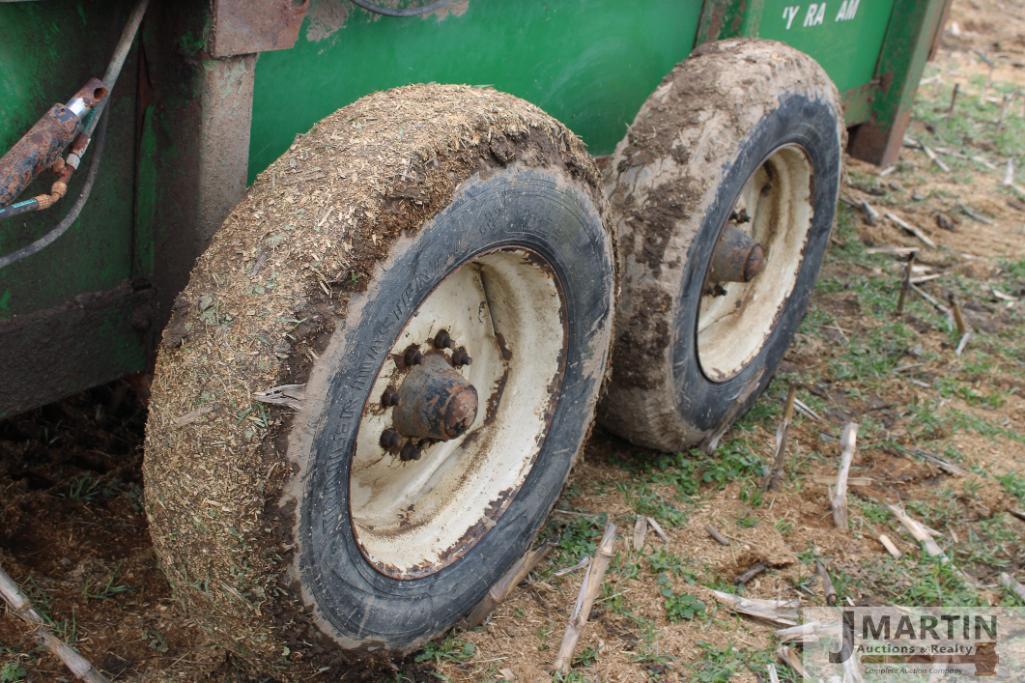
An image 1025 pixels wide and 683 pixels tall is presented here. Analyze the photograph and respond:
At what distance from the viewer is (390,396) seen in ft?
7.78

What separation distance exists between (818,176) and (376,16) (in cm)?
181

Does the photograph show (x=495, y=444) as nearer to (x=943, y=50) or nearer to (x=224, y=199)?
(x=224, y=199)

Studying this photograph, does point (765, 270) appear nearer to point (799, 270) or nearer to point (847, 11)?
point (799, 270)

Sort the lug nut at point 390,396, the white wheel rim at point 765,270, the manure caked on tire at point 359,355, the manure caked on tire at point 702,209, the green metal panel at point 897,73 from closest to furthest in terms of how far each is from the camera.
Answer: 1. the manure caked on tire at point 359,355
2. the lug nut at point 390,396
3. the manure caked on tire at point 702,209
4. the white wheel rim at point 765,270
5. the green metal panel at point 897,73

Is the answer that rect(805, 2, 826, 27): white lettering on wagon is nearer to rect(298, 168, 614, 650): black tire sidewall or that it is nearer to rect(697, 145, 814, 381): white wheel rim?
rect(697, 145, 814, 381): white wheel rim

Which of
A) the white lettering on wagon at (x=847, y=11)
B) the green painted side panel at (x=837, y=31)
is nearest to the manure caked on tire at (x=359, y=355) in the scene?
the green painted side panel at (x=837, y=31)

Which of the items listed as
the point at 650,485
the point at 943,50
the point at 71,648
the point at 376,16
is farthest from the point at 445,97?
the point at 943,50

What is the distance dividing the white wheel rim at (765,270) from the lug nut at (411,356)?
53.6 inches

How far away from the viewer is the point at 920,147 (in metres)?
7.50

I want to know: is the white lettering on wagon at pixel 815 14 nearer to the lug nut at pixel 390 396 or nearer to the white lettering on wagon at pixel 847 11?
the white lettering on wagon at pixel 847 11

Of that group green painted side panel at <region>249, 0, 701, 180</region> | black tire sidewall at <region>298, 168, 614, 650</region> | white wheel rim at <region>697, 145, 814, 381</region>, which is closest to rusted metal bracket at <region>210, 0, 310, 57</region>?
green painted side panel at <region>249, 0, 701, 180</region>

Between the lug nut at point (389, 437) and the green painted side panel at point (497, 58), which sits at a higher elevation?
the green painted side panel at point (497, 58)

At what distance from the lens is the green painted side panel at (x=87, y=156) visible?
1.78m

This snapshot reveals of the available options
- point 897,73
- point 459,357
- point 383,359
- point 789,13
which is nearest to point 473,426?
point 459,357
